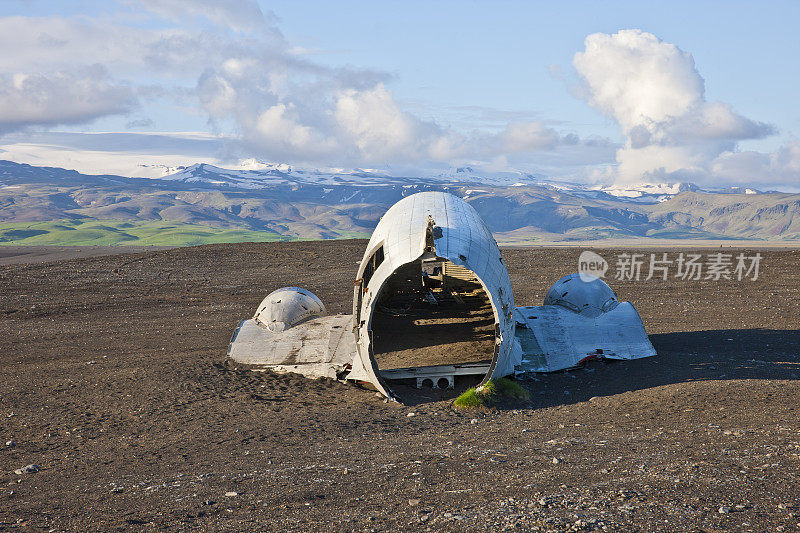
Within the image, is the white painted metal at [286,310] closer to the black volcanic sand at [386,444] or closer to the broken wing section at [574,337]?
the black volcanic sand at [386,444]

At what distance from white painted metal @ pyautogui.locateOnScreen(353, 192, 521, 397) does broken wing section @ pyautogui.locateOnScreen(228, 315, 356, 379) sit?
1.97 meters

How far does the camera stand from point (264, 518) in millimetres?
10109

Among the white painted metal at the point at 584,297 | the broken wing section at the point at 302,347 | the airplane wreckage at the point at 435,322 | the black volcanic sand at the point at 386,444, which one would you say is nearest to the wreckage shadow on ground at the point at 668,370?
the black volcanic sand at the point at 386,444

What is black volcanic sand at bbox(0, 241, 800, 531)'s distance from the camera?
32.7ft

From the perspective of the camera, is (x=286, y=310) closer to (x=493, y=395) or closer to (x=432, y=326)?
A: (x=432, y=326)

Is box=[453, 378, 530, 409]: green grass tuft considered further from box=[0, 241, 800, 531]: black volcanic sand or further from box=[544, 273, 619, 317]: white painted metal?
box=[544, 273, 619, 317]: white painted metal

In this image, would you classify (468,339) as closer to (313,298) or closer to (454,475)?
(313,298)

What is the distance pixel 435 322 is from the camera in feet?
87.1

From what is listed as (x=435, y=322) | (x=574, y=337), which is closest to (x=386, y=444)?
(x=574, y=337)

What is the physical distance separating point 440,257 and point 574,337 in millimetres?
7706

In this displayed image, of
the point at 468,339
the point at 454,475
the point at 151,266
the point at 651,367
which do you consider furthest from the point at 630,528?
the point at 151,266

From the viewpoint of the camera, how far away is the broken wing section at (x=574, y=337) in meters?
21.8

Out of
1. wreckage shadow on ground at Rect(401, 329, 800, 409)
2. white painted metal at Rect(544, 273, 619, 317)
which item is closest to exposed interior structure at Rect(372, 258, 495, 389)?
wreckage shadow on ground at Rect(401, 329, 800, 409)

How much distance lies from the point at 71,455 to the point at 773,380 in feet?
59.1
